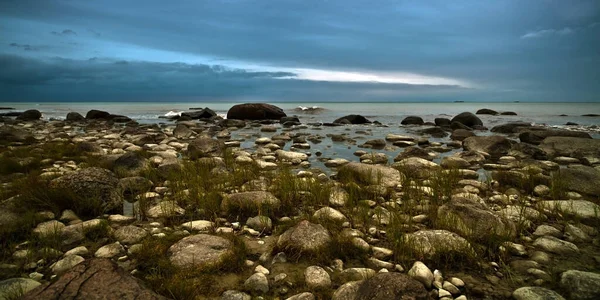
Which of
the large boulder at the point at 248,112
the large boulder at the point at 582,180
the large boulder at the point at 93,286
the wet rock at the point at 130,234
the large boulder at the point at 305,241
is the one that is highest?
the large boulder at the point at 248,112

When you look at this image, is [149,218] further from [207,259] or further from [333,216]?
[333,216]

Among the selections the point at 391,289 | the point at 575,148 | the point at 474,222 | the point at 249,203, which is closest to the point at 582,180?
the point at 474,222

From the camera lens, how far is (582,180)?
202 inches

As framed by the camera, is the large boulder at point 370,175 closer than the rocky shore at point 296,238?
No

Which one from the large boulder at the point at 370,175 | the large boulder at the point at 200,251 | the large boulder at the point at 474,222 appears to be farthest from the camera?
the large boulder at the point at 370,175

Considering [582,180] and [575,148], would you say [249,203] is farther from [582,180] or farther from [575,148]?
[575,148]

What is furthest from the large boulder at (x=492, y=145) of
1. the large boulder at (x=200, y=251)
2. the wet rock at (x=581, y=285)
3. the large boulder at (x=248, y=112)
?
the large boulder at (x=248, y=112)

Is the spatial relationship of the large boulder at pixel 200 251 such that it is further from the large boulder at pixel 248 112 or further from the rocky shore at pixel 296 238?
A: the large boulder at pixel 248 112

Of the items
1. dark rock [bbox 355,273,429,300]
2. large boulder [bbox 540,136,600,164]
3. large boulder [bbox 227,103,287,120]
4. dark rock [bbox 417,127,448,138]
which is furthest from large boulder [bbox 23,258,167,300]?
large boulder [bbox 227,103,287,120]

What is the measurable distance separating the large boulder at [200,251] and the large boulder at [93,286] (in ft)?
1.98

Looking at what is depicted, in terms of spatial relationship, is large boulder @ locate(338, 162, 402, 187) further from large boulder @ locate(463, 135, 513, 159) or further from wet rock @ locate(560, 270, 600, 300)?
large boulder @ locate(463, 135, 513, 159)

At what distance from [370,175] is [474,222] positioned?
229cm

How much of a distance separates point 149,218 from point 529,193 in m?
5.85

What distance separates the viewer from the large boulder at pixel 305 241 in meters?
2.96
